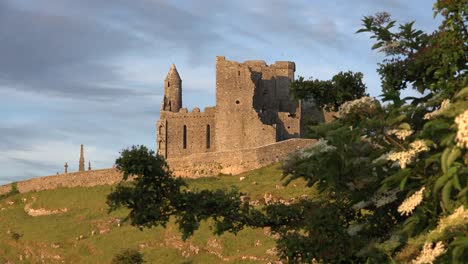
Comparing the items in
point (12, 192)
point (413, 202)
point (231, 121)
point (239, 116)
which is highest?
point (239, 116)

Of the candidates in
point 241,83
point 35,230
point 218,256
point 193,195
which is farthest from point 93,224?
point 193,195

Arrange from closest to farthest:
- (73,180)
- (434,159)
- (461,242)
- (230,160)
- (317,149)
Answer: (461,242) < (434,159) < (317,149) < (230,160) < (73,180)

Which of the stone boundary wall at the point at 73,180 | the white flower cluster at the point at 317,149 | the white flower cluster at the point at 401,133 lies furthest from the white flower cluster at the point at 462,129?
the stone boundary wall at the point at 73,180

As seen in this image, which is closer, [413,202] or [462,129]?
[462,129]

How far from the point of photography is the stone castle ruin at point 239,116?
71.4 m

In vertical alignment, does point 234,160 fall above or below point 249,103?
below

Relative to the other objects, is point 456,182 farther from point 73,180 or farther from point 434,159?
point 73,180

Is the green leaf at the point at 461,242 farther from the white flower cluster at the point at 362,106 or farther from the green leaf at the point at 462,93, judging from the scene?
the white flower cluster at the point at 362,106

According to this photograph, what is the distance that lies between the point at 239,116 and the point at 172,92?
1136 cm

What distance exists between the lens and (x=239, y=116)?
7194 cm

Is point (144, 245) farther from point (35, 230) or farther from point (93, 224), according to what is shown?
point (35, 230)

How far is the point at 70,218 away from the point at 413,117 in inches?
1939

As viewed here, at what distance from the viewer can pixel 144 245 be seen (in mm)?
44344

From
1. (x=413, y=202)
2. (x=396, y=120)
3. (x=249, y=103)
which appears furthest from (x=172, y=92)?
(x=413, y=202)
